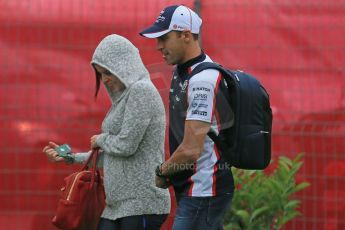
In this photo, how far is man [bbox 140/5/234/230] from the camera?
480cm

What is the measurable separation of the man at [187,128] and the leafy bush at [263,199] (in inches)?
71.4

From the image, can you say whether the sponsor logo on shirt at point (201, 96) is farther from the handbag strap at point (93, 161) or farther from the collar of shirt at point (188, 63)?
the handbag strap at point (93, 161)

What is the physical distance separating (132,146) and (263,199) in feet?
5.65

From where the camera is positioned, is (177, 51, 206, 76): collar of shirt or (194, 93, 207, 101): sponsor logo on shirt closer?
(194, 93, 207, 101): sponsor logo on shirt

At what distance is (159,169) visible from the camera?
502 cm

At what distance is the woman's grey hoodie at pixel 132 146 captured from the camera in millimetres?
5586

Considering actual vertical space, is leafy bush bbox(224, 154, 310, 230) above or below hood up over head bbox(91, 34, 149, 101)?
below

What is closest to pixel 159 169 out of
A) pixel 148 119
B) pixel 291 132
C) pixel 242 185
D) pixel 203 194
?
pixel 203 194

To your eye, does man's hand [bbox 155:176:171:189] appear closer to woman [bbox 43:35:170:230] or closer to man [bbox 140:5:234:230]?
man [bbox 140:5:234:230]

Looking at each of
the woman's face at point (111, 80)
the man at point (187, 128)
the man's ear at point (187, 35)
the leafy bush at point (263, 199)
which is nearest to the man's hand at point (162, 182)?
the man at point (187, 128)

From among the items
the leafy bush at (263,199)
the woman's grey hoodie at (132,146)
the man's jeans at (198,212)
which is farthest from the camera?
the leafy bush at (263,199)

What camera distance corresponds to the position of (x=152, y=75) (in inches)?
293

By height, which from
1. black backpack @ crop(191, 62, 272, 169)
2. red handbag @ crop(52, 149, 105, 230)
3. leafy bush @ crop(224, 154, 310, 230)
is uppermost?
black backpack @ crop(191, 62, 272, 169)

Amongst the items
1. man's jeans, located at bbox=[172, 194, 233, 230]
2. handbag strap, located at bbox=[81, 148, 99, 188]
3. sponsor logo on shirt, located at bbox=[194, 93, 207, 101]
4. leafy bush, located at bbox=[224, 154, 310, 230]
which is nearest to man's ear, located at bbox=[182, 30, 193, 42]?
sponsor logo on shirt, located at bbox=[194, 93, 207, 101]
